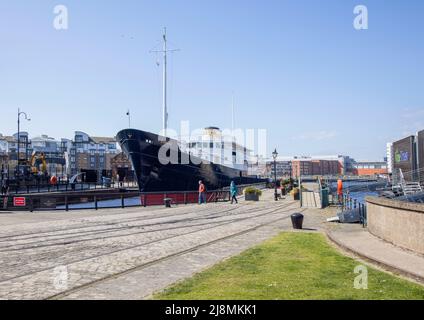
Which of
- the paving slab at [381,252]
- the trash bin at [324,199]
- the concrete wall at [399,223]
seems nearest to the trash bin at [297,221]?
the paving slab at [381,252]

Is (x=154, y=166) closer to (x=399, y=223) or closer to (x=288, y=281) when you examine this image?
(x=399, y=223)

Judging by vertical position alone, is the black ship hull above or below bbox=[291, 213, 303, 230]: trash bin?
above

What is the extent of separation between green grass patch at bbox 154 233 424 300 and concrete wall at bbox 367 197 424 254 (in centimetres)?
198

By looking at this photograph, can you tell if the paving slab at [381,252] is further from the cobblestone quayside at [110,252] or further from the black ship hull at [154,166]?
the black ship hull at [154,166]

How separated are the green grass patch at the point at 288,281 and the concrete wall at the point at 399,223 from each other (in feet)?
6.51

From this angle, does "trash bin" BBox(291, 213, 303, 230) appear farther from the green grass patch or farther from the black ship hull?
the black ship hull

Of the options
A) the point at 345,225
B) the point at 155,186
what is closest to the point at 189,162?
the point at 155,186

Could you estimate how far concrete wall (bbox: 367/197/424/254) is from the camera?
10.6 m

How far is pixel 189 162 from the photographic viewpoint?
135 feet

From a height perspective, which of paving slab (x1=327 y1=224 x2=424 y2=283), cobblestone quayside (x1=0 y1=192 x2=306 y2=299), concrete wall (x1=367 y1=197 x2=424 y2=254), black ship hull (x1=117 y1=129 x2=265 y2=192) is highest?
black ship hull (x1=117 y1=129 x2=265 y2=192)

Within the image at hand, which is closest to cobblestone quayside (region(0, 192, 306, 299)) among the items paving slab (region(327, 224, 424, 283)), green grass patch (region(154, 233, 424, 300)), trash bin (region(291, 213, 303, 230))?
green grass patch (region(154, 233, 424, 300))

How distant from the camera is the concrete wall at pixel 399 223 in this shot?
1060 centimetres
